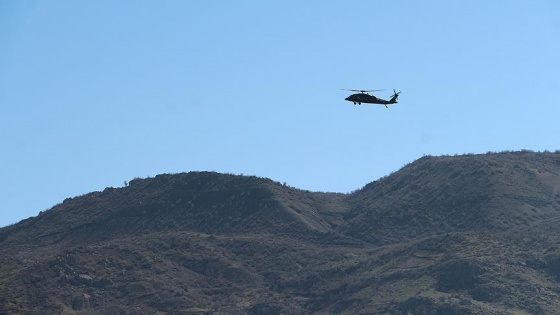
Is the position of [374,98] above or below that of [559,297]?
above

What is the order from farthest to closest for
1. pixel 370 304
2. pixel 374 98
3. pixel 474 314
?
pixel 370 304
pixel 474 314
pixel 374 98

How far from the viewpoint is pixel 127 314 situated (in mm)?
199000

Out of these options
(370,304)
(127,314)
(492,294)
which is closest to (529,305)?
(492,294)

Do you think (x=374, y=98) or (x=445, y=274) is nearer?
(x=374, y=98)

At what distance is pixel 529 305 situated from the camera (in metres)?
186

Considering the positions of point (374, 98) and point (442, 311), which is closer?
point (374, 98)

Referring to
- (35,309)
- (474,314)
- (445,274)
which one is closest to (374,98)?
(474,314)

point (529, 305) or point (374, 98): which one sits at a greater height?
point (374, 98)

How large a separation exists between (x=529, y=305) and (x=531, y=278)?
11.4 metres

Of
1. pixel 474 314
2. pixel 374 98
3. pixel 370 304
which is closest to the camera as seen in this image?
pixel 374 98

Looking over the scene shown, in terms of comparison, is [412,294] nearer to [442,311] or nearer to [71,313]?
[442,311]

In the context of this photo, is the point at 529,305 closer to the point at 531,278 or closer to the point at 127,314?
the point at 531,278

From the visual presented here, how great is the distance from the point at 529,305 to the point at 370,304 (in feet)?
72.0

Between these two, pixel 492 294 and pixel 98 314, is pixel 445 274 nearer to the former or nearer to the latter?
pixel 492 294
